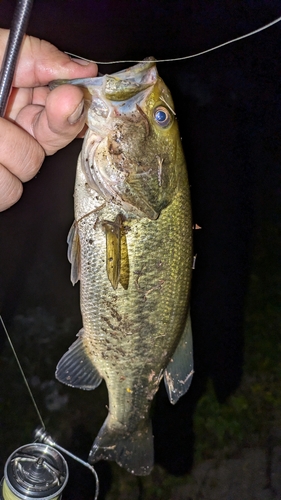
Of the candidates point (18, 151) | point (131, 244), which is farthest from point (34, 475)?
point (18, 151)

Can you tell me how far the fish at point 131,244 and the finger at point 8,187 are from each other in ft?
0.96

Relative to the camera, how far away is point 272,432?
3.70m

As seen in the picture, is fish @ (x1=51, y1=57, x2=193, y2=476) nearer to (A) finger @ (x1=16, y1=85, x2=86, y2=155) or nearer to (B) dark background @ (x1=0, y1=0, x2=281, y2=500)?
(A) finger @ (x1=16, y1=85, x2=86, y2=155)

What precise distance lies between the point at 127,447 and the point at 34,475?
0.68m

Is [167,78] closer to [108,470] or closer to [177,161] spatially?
[177,161]

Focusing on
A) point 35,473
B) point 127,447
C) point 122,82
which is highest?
point 122,82

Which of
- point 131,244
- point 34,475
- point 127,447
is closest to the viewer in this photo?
point 131,244

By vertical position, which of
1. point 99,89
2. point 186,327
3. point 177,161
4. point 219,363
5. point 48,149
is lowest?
point 219,363

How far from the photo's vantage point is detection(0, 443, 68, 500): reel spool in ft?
6.06

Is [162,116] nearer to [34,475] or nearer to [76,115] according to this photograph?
[76,115]

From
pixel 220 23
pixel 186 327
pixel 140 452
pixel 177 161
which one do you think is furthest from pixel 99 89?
pixel 220 23

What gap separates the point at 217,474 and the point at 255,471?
371mm

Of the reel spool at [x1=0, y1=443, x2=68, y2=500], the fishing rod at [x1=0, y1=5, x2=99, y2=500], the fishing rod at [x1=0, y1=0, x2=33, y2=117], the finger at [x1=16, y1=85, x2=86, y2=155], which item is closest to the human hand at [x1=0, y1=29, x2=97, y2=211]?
A: the finger at [x1=16, y1=85, x2=86, y2=155]

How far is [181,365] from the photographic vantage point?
1523 mm
